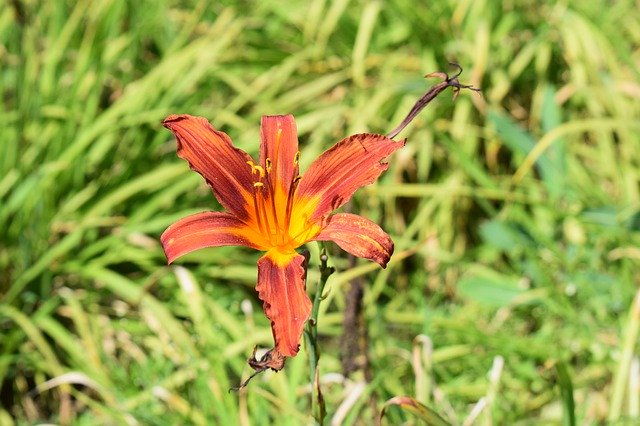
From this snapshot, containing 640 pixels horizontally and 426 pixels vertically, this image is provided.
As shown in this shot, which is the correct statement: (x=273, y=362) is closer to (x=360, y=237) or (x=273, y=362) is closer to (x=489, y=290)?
(x=360, y=237)

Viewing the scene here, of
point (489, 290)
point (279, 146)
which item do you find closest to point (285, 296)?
point (279, 146)

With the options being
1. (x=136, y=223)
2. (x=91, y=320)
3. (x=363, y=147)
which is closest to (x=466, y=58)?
(x=136, y=223)

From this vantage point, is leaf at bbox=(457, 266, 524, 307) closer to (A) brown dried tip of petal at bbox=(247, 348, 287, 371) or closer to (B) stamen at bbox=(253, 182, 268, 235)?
(B) stamen at bbox=(253, 182, 268, 235)

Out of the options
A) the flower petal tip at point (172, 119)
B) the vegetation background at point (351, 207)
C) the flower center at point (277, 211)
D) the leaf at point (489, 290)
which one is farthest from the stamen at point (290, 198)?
the leaf at point (489, 290)

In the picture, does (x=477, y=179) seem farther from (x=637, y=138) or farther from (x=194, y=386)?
(x=194, y=386)

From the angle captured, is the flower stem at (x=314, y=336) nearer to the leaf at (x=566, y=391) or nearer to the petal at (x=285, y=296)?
the petal at (x=285, y=296)

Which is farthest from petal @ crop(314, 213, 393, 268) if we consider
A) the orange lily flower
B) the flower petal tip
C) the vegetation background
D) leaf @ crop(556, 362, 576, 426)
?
the vegetation background

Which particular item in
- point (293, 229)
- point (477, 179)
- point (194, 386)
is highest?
point (477, 179)
